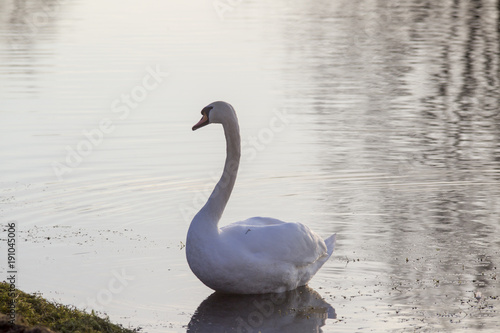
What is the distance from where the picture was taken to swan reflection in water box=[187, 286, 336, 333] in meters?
7.69

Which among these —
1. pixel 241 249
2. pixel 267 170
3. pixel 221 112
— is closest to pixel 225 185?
pixel 221 112

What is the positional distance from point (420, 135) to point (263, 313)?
8.65m

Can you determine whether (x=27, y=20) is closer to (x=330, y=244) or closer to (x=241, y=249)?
(x=330, y=244)

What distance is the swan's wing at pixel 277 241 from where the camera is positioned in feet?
27.3

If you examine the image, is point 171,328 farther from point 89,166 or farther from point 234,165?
point 89,166

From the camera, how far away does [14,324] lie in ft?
19.6

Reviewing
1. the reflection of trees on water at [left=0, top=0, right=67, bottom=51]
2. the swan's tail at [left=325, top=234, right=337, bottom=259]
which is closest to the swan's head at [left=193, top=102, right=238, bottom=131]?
the swan's tail at [left=325, top=234, right=337, bottom=259]

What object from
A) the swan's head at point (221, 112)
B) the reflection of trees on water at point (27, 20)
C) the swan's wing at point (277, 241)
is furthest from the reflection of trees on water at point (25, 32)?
the swan's wing at point (277, 241)

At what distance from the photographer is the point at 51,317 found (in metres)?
7.08

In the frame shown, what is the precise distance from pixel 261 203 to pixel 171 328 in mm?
4450

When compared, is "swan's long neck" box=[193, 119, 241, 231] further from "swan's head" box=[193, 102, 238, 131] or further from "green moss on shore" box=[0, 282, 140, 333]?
"green moss on shore" box=[0, 282, 140, 333]

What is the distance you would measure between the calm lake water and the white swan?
23 centimetres

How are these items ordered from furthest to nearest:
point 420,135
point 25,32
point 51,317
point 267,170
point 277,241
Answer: point 25,32
point 420,135
point 267,170
point 277,241
point 51,317

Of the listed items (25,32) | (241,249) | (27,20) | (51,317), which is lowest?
(27,20)
